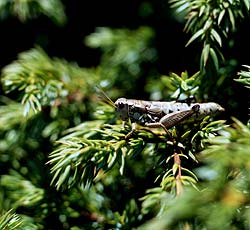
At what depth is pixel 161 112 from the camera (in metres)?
0.77

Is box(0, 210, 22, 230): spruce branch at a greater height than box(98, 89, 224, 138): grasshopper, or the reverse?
box(98, 89, 224, 138): grasshopper

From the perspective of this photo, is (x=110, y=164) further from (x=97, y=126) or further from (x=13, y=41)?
(x=13, y=41)

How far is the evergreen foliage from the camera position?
51 centimetres

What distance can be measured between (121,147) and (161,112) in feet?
0.30

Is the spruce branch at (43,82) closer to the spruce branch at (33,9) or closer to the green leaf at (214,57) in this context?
the spruce branch at (33,9)

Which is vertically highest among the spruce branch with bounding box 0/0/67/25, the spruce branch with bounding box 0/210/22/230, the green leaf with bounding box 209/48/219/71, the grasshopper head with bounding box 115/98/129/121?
the spruce branch with bounding box 0/0/67/25

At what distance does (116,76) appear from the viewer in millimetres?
1106

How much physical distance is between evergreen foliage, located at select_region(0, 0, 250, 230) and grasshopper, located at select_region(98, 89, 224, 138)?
0.01m

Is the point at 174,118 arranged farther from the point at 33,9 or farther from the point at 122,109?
the point at 33,9

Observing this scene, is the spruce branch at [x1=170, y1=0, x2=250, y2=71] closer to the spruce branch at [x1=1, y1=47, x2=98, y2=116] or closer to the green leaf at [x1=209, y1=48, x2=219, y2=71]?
the green leaf at [x1=209, y1=48, x2=219, y2=71]

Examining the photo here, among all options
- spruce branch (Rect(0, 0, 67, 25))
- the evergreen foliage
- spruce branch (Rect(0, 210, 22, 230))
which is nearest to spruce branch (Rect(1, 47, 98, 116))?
the evergreen foliage

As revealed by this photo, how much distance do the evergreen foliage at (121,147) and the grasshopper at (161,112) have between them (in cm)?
1

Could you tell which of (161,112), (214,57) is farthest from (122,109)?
(214,57)

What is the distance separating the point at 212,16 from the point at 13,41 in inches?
26.1
